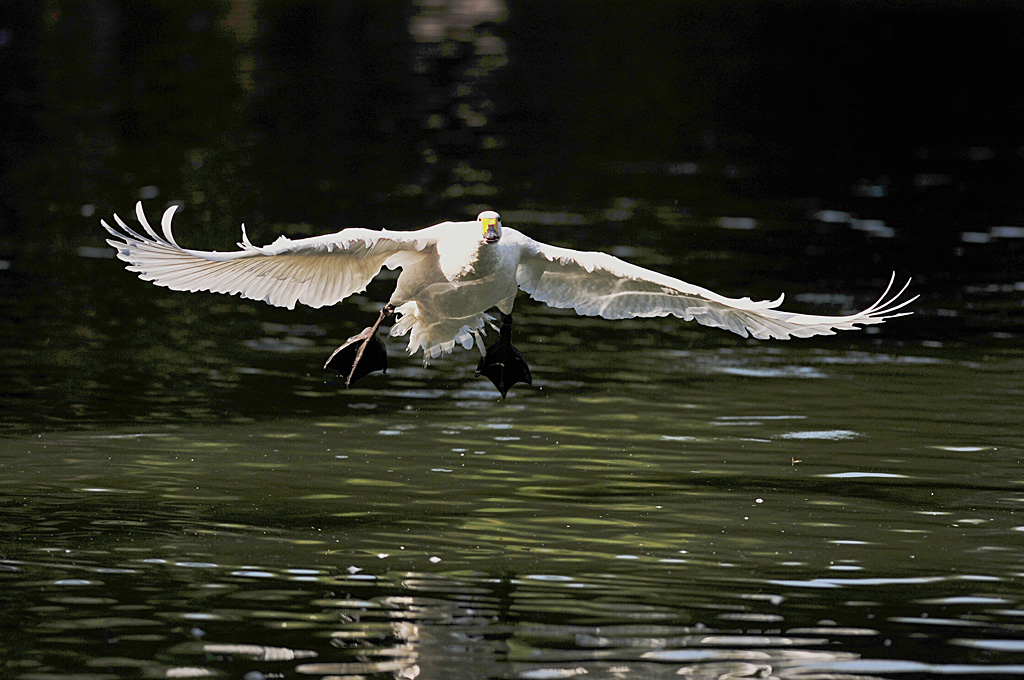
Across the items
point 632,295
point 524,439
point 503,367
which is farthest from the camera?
point 524,439

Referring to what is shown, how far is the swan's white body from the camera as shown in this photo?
47.7ft

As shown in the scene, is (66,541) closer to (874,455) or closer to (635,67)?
(874,455)

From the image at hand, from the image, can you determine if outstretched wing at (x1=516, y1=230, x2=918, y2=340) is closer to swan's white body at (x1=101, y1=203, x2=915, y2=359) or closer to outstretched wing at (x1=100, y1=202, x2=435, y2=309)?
swan's white body at (x1=101, y1=203, x2=915, y2=359)

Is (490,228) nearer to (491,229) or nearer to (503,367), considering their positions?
(491,229)

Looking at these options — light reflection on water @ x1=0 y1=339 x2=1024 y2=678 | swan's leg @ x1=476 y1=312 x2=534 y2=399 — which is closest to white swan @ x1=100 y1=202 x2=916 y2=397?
swan's leg @ x1=476 y1=312 x2=534 y2=399

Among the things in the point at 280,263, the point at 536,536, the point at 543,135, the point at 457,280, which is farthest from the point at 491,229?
the point at 543,135

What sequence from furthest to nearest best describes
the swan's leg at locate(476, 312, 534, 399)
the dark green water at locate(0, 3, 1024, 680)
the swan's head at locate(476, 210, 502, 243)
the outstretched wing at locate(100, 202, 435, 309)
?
the swan's leg at locate(476, 312, 534, 399) < the swan's head at locate(476, 210, 502, 243) < the outstretched wing at locate(100, 202, 435, 309) < the dark green water at locate(0, 3, 1024, 680)

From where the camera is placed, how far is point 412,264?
15.8 meters

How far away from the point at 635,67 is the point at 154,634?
165 ft

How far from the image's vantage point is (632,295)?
1606 cm

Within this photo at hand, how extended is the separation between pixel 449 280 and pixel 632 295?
180 centimetres

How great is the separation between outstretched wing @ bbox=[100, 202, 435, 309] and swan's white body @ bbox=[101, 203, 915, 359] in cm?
1

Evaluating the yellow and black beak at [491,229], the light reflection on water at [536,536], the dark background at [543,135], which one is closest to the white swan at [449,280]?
the yellow and black beak at [491,229]

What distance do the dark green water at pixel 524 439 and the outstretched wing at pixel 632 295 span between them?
1654mm
